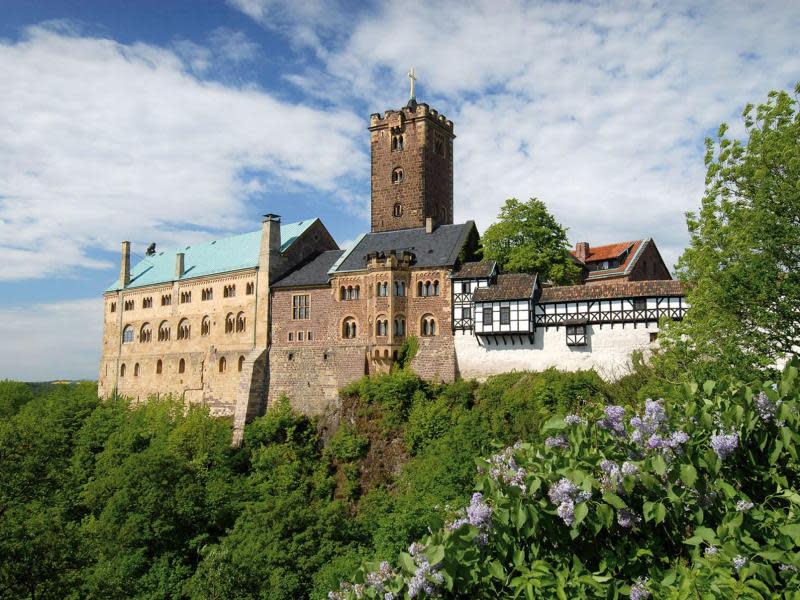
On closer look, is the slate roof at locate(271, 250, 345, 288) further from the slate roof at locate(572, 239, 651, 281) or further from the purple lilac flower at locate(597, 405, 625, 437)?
the purple lilac flower at locate(597, 405, 625, 437)

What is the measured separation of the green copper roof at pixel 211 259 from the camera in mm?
51125

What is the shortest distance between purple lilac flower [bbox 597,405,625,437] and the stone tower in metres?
39.3

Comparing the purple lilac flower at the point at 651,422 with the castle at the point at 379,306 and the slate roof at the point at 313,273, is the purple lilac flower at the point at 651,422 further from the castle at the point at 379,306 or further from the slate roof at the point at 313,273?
the slate roof at the point at 313,273

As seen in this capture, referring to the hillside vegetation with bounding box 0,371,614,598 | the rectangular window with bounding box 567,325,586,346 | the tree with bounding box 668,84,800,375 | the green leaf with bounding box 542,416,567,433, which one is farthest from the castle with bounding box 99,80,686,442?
the green leaf with bounding box 542,416,567,433

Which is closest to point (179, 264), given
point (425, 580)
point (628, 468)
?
point (425, 580)

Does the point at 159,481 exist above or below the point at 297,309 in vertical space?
below

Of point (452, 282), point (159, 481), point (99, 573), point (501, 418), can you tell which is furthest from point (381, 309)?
point (99, 573)

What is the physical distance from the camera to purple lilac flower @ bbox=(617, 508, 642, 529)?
7.87 metres

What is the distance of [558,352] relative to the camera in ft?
123

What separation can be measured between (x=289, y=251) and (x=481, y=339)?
1706 centimetres

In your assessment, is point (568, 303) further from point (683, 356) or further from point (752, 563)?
point (752, 563)

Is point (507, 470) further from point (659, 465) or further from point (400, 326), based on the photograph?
point (400, 326)

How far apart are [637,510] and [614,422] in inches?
45.0

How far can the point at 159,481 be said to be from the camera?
122 feet
